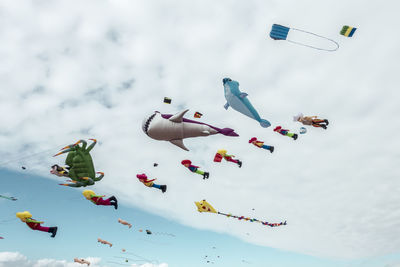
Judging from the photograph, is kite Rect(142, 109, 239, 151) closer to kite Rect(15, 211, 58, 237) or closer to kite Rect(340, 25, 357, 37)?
kite Rect(15, 211, 58, 237)

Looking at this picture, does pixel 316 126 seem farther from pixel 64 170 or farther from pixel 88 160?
pixel 64 170

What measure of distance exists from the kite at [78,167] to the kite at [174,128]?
4.67 metres

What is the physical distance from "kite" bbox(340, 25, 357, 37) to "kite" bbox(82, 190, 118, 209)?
17.8 meters

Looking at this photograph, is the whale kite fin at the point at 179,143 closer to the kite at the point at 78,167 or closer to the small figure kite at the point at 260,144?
the kite at the point at 78,167

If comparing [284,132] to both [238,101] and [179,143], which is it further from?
[179,143]

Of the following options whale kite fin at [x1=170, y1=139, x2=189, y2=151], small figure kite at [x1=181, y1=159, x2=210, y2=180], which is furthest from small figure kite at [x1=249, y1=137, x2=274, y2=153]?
whale kite fin at [x1=170, y1=139, x2=189, y2=151]

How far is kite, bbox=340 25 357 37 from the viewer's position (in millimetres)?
14758

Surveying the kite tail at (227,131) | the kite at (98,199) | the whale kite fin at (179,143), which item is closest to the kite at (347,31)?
the kite tail at (227,131)

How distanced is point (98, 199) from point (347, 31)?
1923 centimetres

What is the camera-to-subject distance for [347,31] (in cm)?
1484

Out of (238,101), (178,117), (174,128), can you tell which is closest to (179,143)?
(174,128)

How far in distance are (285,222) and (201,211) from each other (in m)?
15.5

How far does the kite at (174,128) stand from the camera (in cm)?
1705

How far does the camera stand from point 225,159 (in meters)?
21.8
